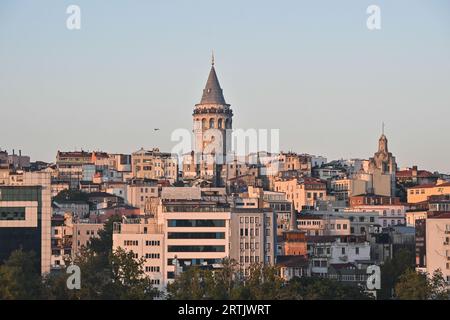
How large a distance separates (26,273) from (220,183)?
78065mm

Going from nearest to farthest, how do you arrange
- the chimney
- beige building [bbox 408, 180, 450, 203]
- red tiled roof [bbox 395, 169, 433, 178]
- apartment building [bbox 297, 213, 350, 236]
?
the chimney → apartment building [bbox 297, 213, 350, 236] → beige building [bbox 408, 180, 450, 203] → red tiled roof [bbox 395, 169, 433, 178]

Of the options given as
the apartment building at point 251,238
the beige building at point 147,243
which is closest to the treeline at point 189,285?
the beige building at point 147,243

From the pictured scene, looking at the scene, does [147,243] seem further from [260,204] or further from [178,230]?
[260,204]

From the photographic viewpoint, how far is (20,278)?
10638cm

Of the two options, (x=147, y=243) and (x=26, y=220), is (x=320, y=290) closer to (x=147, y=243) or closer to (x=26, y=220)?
(x=147, y=243)

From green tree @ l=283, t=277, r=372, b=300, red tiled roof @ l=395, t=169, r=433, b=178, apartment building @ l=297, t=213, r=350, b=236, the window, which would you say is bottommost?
green tree @ l=283, t=277, r=372, b=300

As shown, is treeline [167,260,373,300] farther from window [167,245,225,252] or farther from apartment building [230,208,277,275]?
apartment building [230,208,277,275]

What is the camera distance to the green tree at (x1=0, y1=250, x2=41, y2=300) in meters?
101

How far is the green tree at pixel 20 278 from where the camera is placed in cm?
10100

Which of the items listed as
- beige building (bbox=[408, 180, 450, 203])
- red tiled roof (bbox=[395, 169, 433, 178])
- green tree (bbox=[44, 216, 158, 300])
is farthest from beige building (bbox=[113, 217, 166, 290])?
red tiled roof (bbox=[395, 169, 433, 178])
